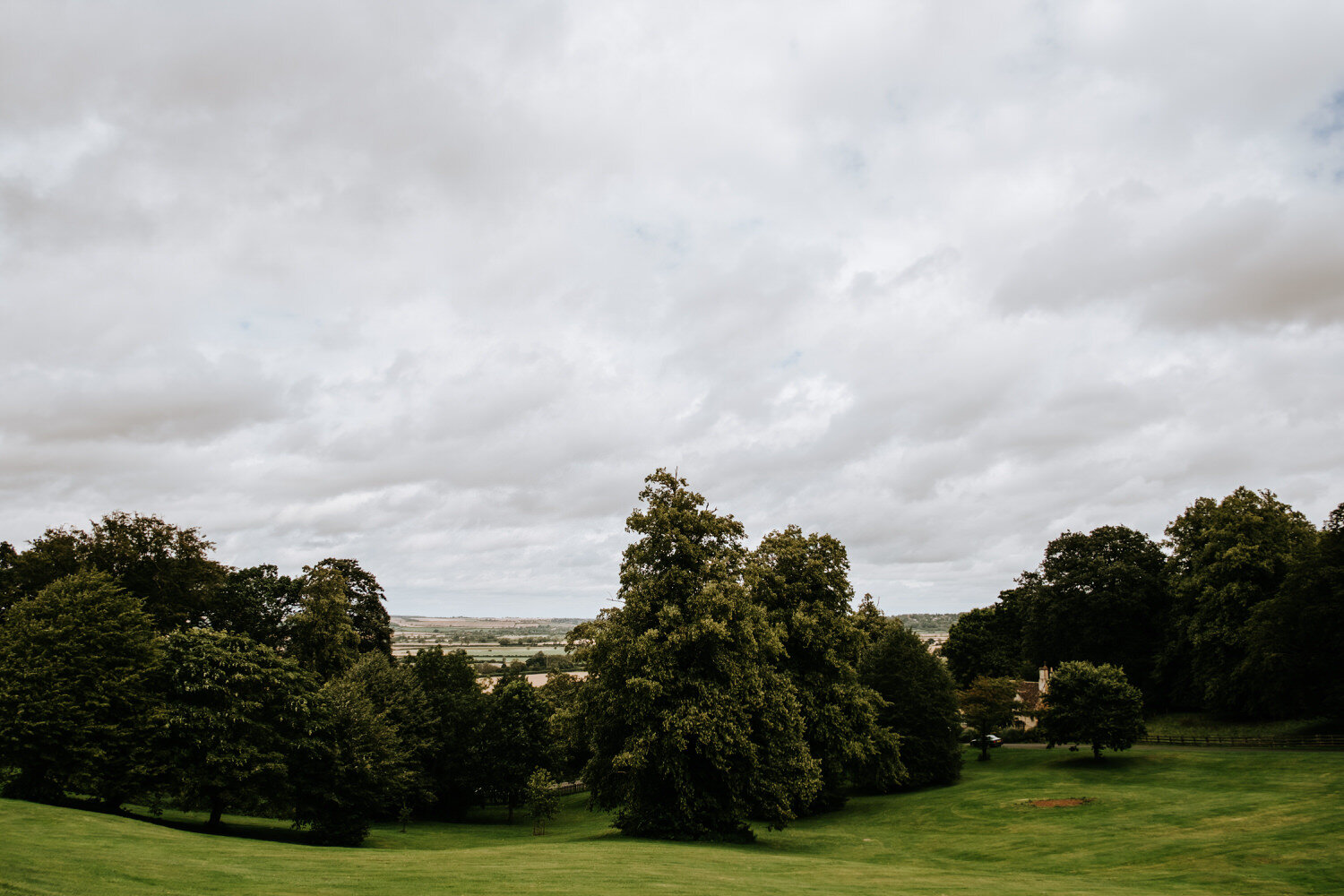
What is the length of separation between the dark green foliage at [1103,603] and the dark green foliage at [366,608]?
65249mm

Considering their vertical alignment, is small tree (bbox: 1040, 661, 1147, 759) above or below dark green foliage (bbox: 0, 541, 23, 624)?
below

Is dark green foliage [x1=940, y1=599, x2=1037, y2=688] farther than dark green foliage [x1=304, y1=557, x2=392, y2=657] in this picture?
Yes

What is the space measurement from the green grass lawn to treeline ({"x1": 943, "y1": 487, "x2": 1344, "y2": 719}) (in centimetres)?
761

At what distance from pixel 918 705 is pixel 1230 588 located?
91.1 feet

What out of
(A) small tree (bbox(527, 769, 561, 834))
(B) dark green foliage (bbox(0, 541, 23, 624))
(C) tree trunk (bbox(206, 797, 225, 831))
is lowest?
(A) small tree (bbox(527, 769, 561, 834))

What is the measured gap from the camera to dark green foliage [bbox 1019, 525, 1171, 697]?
71.9 m

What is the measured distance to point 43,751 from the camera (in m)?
26.6

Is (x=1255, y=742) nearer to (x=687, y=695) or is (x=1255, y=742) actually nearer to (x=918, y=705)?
(x=918, y=705)

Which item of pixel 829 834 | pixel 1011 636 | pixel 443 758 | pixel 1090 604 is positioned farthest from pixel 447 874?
pixel 1011 636

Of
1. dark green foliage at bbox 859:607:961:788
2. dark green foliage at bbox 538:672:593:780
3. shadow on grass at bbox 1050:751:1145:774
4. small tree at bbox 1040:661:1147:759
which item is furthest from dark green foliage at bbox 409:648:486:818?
shadow on grass at bbox 1050:751:1145:774

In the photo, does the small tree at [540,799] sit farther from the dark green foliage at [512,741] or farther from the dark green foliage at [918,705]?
the dark green foliage at [918,705]

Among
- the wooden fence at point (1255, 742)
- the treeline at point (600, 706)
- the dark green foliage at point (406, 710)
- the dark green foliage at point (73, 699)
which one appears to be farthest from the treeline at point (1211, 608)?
the dark green foliage at point (73, 699)

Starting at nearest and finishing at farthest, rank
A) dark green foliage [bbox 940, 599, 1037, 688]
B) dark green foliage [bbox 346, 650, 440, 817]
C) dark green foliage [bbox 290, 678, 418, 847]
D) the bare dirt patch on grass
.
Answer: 1. dark green foliage [bbox 290, 678, 418, 847]
2. the bare dirt patch on grass
3. dark green foliage [bbox 346, 650, 440, 817]
4. dark green foliage [bbox 940, 599, 1037, 688]

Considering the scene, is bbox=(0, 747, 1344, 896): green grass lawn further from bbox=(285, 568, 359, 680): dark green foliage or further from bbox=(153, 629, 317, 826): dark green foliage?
bbox=(285, 568, 359, 680): dark green foliage
